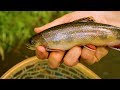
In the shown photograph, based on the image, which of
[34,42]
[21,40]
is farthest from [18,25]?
[34,42]

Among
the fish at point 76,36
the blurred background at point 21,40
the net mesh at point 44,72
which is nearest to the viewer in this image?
the fish at point 76,36

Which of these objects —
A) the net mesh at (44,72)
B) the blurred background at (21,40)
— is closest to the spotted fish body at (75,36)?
the net mesh at (44,72)

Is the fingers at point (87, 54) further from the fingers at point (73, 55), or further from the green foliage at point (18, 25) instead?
the green foliage at point (18, 25)

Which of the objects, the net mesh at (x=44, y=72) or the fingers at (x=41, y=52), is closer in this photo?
the fingers at (x=41, y=52)

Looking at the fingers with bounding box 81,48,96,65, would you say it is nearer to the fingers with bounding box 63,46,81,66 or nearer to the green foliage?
the fingers with bounding box 63,46,81,66

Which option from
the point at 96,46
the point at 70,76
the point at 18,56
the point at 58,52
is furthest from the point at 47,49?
the point at 18,56

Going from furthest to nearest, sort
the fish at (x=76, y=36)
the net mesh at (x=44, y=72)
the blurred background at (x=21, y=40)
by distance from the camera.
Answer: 1. the blurred background at (x=21, y=40)
2. the net mesh at (x=44, y=72)
3. the fish at (x=76, y=36)

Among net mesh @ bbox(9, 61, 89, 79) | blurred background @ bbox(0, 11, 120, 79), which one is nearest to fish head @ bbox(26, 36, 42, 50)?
net mesh @ bbox(9, 61, 89, 79)
